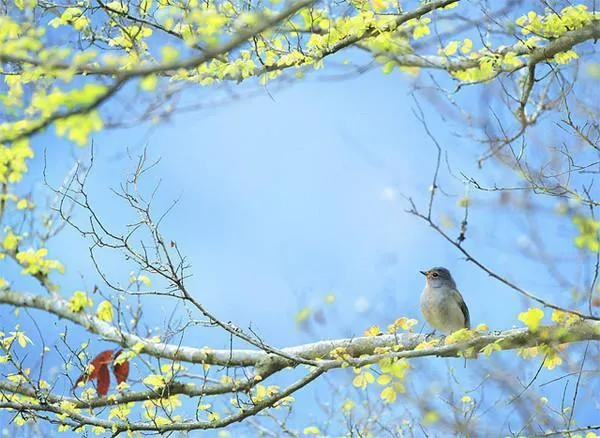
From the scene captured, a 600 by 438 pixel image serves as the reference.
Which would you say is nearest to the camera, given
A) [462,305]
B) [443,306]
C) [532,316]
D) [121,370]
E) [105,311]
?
[532,316]

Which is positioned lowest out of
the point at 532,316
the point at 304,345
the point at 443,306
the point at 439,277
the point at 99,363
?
the point at 532,316

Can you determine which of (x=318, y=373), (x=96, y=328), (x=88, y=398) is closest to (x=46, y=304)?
(x=96, y=328)

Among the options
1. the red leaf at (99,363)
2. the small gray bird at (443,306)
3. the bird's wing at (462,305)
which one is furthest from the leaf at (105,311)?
the bird's wing at (462,305)

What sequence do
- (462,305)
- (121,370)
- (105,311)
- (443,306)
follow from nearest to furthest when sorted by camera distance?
1. (121,370)
2. (105,311)
3. (443,306)
4. (462,305)

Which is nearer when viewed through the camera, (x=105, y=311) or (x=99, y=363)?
(x=99, y=363)

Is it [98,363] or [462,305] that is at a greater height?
[462,305]

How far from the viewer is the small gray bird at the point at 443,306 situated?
19.2 ft

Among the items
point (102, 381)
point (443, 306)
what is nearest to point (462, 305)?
point (443, 306)

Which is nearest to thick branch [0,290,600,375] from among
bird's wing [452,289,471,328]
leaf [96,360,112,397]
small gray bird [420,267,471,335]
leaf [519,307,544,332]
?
leaf [96,360,112,397]

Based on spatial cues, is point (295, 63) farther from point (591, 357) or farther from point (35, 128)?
point (35, 128)

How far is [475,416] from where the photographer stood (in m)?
4.92

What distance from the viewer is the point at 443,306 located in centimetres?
585

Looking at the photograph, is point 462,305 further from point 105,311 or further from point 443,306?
point 105,311

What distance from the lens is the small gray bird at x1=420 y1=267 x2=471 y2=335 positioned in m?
5.86
